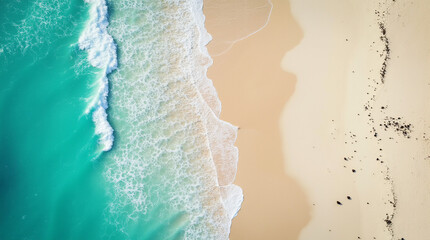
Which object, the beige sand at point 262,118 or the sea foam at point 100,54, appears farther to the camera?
the sea foam at point 100,54

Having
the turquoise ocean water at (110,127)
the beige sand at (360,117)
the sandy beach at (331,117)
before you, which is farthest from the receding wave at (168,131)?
the beige sand at (360,117)

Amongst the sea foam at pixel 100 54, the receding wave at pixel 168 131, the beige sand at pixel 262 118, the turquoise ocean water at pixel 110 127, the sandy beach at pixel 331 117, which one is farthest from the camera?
the sea foam at pixel 100 54

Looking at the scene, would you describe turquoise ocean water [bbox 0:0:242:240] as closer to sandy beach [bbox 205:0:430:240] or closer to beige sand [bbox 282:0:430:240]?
sandy beach [bbox 205:0:430:240]

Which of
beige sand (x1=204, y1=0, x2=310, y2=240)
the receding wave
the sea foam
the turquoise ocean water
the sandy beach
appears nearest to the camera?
the turquoise ocean water

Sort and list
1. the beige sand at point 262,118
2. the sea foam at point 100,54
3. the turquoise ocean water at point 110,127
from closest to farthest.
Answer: the turquoise ocean water at point 110,127, the beige sand at point 262,118, the sea foam at point 100,54

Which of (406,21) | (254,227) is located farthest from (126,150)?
(406,21)

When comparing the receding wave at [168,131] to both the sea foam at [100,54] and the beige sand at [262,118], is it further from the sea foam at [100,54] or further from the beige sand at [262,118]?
the beige sand at [262,118]

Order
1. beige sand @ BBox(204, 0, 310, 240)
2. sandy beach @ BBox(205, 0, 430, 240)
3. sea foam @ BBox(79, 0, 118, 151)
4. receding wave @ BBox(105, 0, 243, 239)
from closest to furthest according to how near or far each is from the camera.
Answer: receding wave @ BBox(105, 0, 243, 239)
beige sand @ BBox(204, 0, 310, 240)
sandy beach @ BBox(205, 0, 430, 240)
sea foam @ BBox(79, 0, 118, 151)

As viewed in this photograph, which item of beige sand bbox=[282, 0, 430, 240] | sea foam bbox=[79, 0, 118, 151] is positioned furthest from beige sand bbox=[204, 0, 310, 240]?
sea foam bbox=[79, 0, 118, 151]
